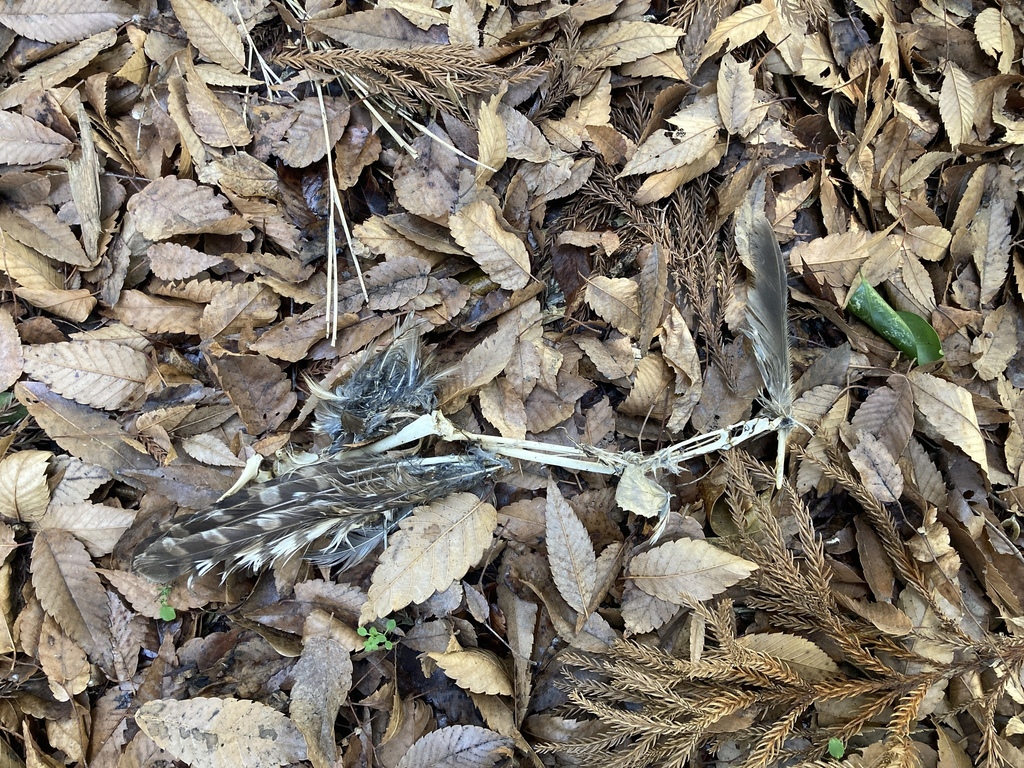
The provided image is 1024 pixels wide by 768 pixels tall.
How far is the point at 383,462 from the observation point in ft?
5.08

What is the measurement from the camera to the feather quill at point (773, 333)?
5.03 feet

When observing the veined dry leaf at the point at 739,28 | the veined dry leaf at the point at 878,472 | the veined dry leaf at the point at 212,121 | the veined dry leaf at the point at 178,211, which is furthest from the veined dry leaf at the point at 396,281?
the veined dry leaf at the point at 878,472

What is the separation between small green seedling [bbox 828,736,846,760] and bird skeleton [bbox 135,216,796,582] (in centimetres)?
59

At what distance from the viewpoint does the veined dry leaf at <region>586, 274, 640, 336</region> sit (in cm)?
161

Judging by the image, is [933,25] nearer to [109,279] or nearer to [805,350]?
[805,350]

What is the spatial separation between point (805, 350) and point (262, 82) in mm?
1642

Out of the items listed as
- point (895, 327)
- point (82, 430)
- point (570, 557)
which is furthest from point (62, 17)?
point (895, 327)

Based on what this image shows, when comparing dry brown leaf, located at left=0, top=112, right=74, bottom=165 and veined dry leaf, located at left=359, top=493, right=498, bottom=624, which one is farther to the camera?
dry brown leaf, located at left=0, top=112, right=74, bottom=165

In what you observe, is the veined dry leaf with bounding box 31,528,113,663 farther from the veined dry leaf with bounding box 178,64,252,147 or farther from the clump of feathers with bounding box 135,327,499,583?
the veined dry leaf with bounding box 178,64,252,147

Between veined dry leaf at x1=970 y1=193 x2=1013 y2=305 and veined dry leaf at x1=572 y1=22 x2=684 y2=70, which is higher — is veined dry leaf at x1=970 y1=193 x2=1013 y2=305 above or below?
below

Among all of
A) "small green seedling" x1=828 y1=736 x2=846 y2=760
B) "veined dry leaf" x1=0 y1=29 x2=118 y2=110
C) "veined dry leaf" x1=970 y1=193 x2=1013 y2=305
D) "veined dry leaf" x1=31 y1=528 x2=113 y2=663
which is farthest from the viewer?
"veined dry leaf" x1=970 y1=193 x2=1013 y2=305

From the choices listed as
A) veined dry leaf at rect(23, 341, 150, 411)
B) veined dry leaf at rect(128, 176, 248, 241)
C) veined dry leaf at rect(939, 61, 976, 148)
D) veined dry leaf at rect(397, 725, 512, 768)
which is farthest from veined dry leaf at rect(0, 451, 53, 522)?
veined dry leaf at rect(939, 61, 976, 148)

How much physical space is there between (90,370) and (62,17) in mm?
978

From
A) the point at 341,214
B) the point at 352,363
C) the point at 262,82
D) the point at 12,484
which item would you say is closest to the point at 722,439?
the point at 352,363
